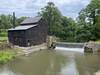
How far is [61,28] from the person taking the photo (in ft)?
172

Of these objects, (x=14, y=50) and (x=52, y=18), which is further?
(x=52, y=18)

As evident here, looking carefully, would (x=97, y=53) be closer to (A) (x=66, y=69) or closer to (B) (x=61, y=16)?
(A) (x=66, y=69)

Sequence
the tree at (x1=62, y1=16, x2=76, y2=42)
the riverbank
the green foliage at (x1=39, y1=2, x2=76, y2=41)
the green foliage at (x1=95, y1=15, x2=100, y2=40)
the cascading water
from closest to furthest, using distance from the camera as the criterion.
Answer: the riverbank < the cascading water < the green foliage at (x1=95, y1=15, x2=100, y2=40) < the tree at (x1=62, y1=16, x2=76, y2=42) < the green foliage at (x1=39, y1=2, x2=76, y2=41)

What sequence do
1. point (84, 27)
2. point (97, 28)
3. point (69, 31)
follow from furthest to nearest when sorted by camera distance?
point (69, 31) → point (84, 27) → point (97, 28)

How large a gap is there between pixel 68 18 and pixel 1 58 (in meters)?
38.3

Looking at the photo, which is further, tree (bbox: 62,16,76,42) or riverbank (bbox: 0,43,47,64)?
tree (bbox: 62,16,76,42)

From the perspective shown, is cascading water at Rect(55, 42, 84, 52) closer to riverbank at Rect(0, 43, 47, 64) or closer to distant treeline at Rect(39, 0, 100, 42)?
riverbank at Rect(0, 43, 47, 64)

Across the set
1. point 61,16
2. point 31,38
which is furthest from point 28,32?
point 61,16

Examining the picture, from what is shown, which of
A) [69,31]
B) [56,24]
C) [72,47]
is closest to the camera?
[72,47]

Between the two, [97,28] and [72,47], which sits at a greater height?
[97,28]

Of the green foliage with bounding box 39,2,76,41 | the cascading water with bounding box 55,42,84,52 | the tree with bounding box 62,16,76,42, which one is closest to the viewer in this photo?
the cascading water with bounding box 55,42,84,52

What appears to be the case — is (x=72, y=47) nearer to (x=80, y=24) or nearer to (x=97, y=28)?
(x=97, y=28)

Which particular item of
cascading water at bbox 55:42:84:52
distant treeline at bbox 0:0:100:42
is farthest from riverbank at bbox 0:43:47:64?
distant treeline at bbox 0:0:100:42

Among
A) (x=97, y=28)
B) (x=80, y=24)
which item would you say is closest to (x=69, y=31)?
(x=80, y=24)
